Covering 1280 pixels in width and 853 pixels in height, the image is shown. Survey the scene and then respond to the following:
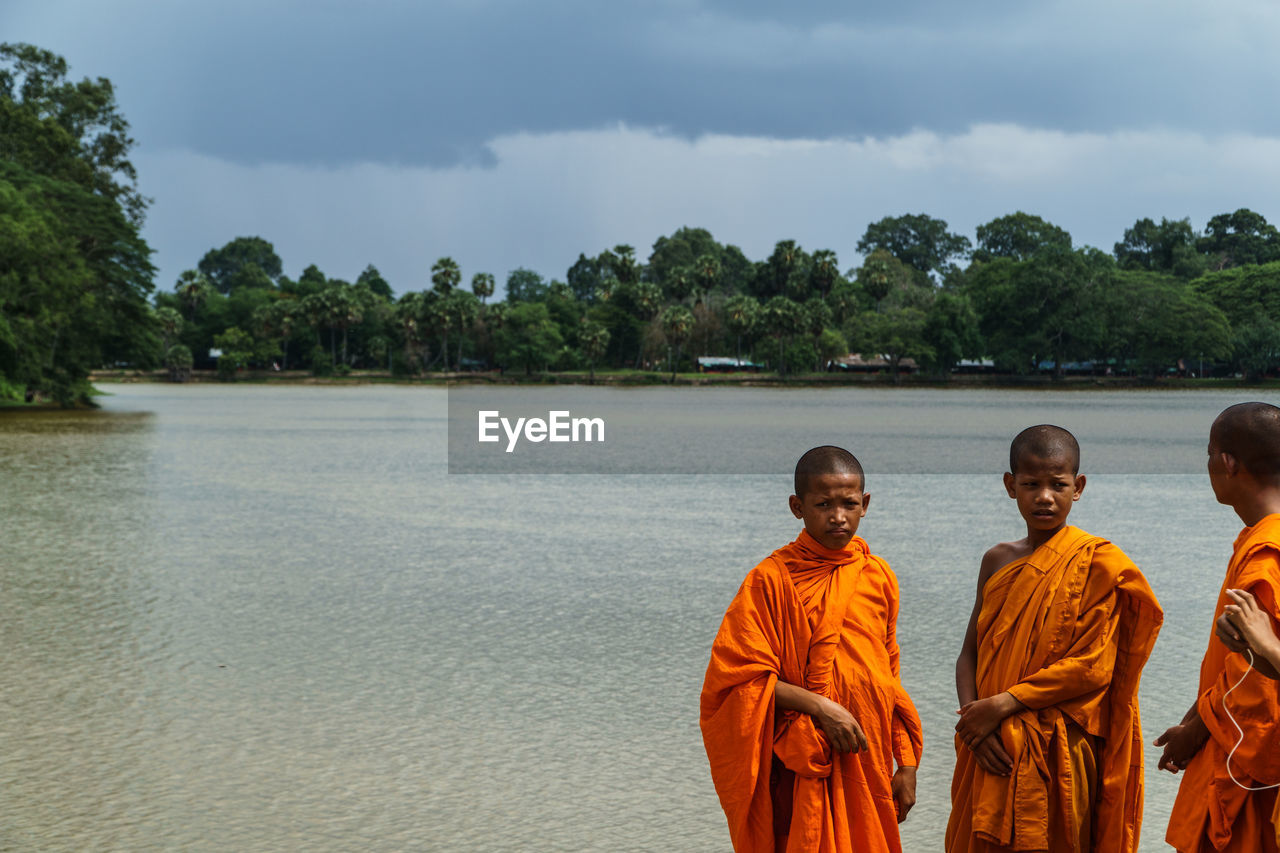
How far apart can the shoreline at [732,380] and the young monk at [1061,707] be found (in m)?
87.3

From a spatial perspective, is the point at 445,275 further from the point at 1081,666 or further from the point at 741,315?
the point at 1081,666

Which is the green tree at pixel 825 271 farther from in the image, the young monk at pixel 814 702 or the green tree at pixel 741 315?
the young monk at pixel 814 702

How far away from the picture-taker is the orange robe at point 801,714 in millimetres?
3084

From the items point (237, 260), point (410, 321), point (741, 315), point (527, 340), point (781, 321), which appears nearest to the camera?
point (781, 321)

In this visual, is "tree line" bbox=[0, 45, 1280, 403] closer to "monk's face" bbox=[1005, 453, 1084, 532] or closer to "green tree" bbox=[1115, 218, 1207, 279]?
"green tree" bbox=[1115, 218, 1207, 279]

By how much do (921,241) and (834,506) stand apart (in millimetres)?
163315

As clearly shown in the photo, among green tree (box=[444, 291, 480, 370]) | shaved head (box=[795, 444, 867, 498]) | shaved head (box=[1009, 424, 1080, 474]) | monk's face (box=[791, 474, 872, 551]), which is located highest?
green tree (box=[444, 291, 480, 370])

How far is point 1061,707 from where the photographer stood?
3139 mm

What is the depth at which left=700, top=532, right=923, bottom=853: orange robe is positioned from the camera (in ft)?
10.1

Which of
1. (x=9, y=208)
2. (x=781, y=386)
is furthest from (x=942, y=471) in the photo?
(x=781, y=386)

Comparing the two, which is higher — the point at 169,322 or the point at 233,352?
the point at 169,322

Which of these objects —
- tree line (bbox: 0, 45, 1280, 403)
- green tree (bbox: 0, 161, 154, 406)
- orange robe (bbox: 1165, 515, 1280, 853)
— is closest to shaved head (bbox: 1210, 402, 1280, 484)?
orange robe (bbox: 1165, 515, 1280, 853)

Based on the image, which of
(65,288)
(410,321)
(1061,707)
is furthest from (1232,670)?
(410,321)

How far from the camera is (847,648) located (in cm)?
315
